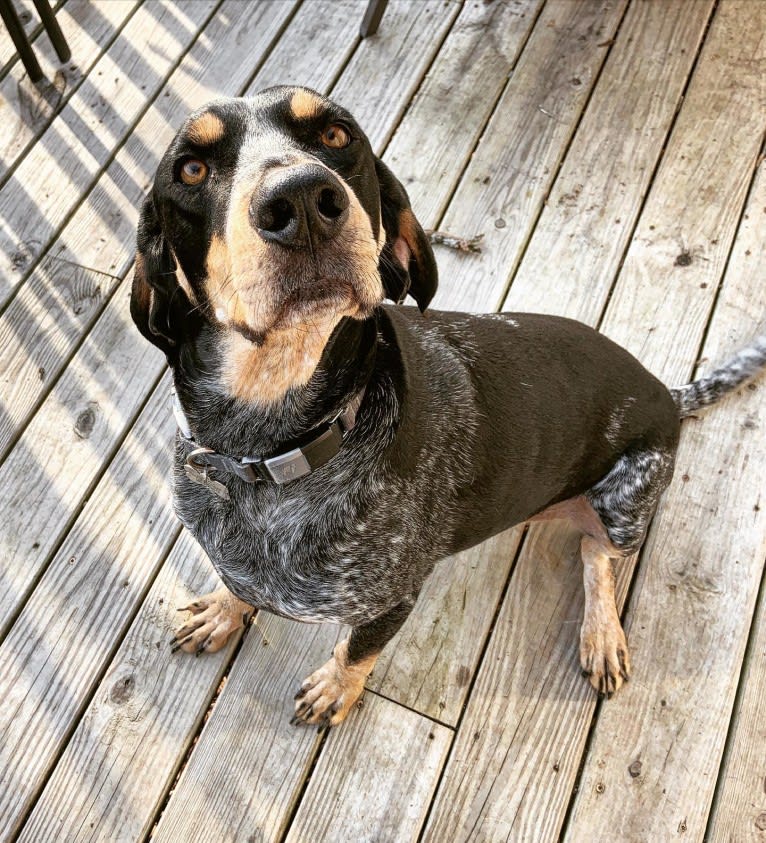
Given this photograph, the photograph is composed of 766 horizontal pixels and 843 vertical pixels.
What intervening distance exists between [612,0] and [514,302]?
199cm

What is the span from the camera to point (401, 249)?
89.4 inches

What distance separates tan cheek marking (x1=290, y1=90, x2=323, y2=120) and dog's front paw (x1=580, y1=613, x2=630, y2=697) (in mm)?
2029

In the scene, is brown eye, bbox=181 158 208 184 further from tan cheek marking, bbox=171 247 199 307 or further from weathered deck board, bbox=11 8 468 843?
weathered deck board, bbox=11 8 468 843

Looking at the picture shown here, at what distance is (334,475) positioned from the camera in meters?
2.27

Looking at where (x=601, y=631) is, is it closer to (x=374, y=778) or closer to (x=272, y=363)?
(x=374, y=778)

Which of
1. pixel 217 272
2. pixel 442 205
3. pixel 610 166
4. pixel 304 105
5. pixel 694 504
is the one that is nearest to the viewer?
pixel 217 272

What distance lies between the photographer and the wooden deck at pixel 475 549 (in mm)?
2855

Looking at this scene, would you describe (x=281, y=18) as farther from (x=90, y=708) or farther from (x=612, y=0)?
(x=90, y=708)

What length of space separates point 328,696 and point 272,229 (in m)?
1.77

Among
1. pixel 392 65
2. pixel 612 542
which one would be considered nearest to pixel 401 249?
pixel 612 542

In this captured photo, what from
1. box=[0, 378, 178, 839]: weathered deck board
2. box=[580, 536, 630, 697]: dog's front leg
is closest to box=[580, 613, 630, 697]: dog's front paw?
box=[580, 536, 630, 697]: dog's front leg

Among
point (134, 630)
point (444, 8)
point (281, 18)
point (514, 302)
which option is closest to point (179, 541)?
point (134, 630)

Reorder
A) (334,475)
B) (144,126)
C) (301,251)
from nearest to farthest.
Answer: (301,251)
(334,475)
(144,126)

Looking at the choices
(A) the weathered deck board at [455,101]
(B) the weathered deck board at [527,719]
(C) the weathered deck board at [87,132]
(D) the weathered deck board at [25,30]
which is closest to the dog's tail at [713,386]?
(B) the weathered deck board at [527,719]
